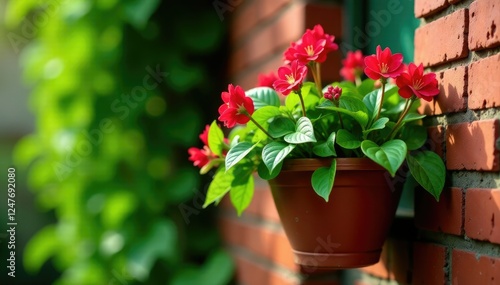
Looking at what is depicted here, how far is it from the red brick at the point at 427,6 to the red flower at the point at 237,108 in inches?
14.0

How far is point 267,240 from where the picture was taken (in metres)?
1.68

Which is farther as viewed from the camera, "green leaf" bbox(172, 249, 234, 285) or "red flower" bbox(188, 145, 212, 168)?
"green leaf" bbox(172, 249, 234, 285)

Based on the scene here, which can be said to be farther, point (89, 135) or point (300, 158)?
point (89, 135)

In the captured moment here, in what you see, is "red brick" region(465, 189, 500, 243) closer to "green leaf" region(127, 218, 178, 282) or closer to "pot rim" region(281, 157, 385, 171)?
"pot rim" region(281, 157, 385, 171)

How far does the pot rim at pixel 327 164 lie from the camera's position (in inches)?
35.3

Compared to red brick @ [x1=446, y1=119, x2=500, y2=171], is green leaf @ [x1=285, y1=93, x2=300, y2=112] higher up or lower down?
higher up

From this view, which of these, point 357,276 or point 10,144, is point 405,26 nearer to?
point 357,276

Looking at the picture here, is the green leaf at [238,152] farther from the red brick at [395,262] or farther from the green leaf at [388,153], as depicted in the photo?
the red brick at [395,262]

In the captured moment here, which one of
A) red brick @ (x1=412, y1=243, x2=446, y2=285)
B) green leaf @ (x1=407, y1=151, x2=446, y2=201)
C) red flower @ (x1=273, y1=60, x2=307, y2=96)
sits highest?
red flower @ (x1=273, y1=60, x2=307, y2=96)

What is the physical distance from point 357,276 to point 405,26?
552 mm

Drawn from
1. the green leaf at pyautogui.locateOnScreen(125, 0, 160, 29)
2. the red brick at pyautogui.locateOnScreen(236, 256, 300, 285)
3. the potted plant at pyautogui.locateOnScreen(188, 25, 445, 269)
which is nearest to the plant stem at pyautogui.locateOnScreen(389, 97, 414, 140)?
the potted plant at pyautogui.locateOnScreen(188, 25, 445, 269)

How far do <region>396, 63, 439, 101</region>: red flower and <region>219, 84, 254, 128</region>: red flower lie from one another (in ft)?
0.75

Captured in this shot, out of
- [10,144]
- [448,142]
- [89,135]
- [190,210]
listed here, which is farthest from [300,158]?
[10,144]

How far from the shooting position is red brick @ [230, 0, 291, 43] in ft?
5.48
